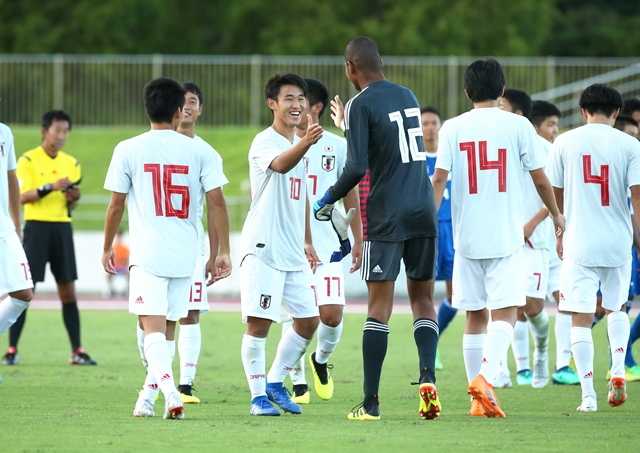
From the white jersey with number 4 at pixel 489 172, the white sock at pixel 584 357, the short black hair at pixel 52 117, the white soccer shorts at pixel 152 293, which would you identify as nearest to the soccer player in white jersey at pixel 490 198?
the white jersey with number 4 at pixel 489 172

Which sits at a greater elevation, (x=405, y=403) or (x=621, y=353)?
(x=621, y=353)

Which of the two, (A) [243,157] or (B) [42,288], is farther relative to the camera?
(A) [243,157]

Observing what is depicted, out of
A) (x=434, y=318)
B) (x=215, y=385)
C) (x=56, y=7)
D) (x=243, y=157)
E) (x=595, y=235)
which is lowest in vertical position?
(x=215, y=385)

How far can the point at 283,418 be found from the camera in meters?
5.86


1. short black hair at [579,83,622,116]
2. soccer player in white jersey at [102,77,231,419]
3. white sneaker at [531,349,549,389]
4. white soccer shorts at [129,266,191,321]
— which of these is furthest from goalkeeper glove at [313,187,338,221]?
white sneaker at [531,349,549,389]

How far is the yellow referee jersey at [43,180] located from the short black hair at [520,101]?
16.6 ft

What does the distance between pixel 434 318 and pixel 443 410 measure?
2.70ft

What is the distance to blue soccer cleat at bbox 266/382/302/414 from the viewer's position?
621 cm

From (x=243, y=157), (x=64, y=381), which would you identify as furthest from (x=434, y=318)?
(x=243, y=157)

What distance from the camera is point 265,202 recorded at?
6.11 metres

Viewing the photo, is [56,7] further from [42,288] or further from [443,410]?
[443,410]

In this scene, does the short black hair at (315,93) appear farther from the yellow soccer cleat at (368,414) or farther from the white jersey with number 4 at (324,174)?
the yellow soccer cleat at (368,414)

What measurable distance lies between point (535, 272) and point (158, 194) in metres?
3.92

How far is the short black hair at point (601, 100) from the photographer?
649 centimetres
